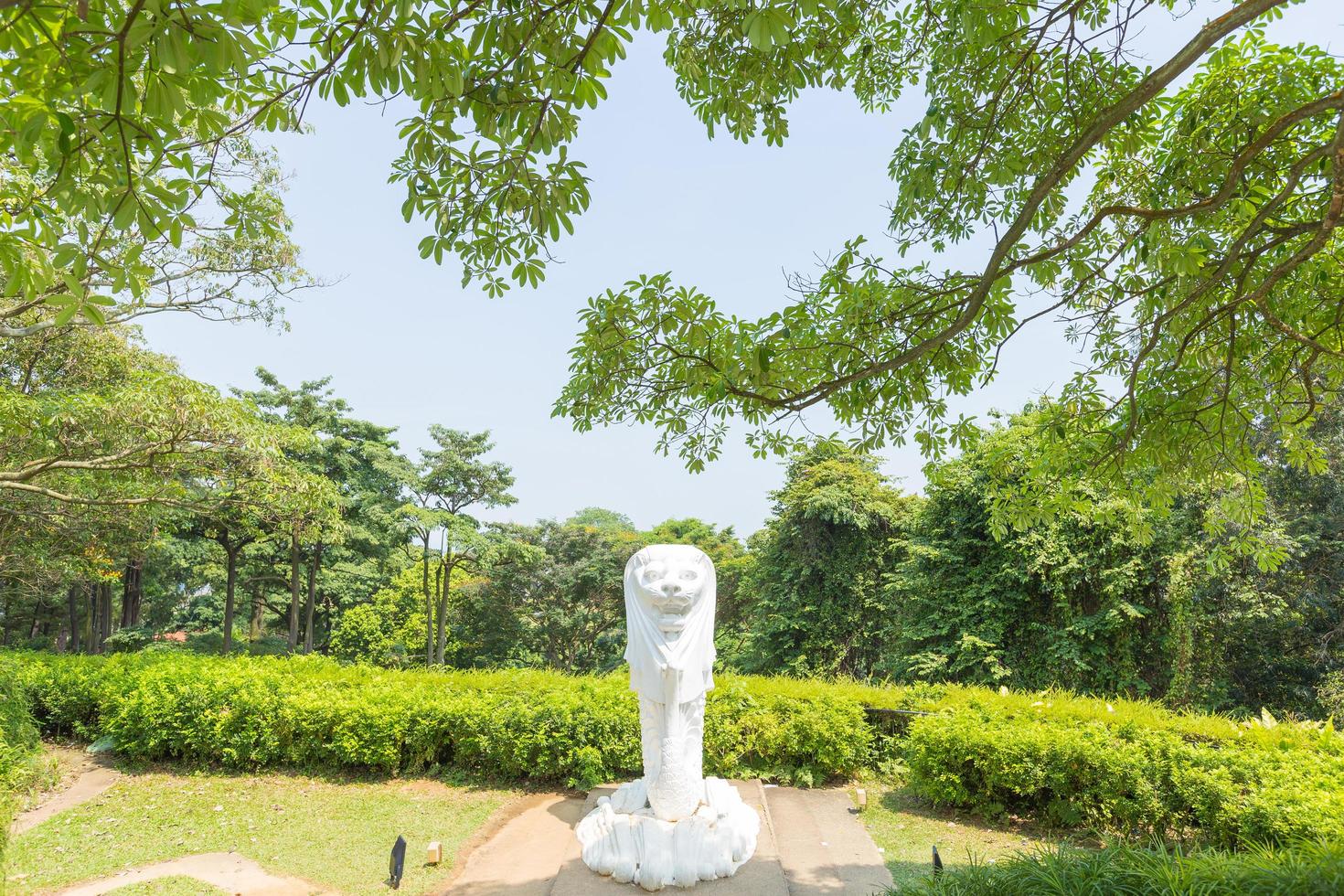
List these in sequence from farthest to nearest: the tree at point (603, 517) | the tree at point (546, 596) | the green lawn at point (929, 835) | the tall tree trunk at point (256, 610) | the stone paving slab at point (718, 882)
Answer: the tree at point (603, 517) < the tall tree trunk at point (256, 610) < the tree at point (546, 596) < the green lawn at point (929, 835) < the stone paving slab at point (718, 882)

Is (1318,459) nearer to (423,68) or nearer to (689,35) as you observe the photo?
(689,35)

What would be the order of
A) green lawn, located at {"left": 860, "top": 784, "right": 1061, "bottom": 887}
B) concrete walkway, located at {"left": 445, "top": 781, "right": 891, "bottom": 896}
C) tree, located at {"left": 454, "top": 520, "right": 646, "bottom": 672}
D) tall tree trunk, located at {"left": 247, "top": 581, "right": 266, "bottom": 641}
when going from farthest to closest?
tall tree trunk, located at {"left": 247, "top": 581, "right": 266, "bottom": 641}, tree, located at {"left": 454, "top": 520, "right": 646, "bottom": 672}, green lawn, located at {"left": 860, "top": 784, "right": 1061, "bottom": 887}, concrete walkway, located at {"left": 445, "top": 781, "right": 891, "bottom": 896}

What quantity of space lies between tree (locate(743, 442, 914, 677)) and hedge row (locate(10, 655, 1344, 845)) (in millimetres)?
7573

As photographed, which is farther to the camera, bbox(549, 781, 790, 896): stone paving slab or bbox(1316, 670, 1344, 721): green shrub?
bbox(1316, 670, 1344, 721): green shrub

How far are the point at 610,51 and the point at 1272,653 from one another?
14.3 meters

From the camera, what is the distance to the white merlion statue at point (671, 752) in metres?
4.90

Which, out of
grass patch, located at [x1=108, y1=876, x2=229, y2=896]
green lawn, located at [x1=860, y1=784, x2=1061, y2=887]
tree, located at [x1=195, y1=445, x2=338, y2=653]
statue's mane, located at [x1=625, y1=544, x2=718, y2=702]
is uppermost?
tree, located at [x1=195, y1=445, x2=338, y2=653]

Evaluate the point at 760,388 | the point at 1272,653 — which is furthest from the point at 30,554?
the point at 1272,653

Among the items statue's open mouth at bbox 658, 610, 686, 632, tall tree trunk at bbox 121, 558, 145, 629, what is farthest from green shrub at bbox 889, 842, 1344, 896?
tall tree trunk at bbox 121, 558, 145, 629

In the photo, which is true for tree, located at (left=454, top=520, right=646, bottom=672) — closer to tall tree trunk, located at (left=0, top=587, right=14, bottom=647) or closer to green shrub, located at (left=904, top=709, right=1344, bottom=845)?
tall tree trunk, located at (left=0, top=587, right=14, bottom=647)

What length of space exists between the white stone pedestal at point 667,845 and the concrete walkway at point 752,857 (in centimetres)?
8

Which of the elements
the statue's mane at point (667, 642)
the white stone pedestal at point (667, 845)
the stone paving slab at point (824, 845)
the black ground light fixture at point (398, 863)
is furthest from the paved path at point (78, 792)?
the stone paving slab at point (824, 845)

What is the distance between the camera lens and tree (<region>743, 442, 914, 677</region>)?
15969 mm

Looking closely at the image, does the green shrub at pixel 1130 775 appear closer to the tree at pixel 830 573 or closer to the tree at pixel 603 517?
the tree at pixel 830 573
